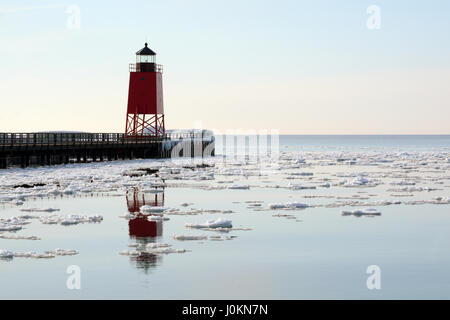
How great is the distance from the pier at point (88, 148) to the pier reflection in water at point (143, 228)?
19.4 m

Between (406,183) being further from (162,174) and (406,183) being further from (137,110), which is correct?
(137,110)

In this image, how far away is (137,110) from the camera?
60094 mm

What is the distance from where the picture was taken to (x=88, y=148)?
175 feet

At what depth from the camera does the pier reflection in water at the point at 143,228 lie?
13.2 m

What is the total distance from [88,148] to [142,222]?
117 ft

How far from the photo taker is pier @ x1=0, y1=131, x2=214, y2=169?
45.3 metres

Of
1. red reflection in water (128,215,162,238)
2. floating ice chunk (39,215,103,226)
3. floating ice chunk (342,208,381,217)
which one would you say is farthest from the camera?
floating ice chunk (342,208,381,217)

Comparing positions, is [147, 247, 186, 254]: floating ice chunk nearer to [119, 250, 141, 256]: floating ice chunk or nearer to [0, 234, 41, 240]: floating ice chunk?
[119, 250, 141, 256]: floating ice chunk

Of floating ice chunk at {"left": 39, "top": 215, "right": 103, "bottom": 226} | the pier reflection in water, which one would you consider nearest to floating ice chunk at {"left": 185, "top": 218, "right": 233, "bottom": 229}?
the pier reflection in water

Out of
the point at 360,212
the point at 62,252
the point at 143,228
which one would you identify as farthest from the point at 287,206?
the point at 62,252

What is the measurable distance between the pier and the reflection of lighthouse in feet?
64.9

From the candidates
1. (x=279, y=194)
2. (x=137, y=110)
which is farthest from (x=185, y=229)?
(x=137, y=110)

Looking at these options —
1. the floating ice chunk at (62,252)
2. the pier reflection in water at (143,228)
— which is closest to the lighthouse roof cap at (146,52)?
the pier reflection in water at (143,228)
